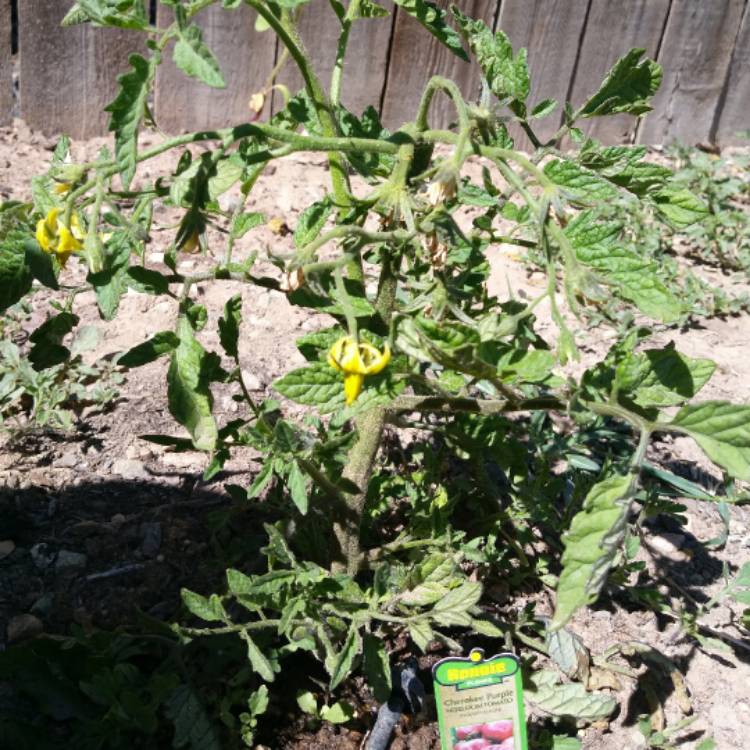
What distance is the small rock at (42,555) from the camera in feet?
6.33

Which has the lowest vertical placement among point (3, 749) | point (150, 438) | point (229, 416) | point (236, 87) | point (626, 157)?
point (3, 749)

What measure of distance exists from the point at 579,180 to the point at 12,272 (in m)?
0.75

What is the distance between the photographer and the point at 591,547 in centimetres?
101

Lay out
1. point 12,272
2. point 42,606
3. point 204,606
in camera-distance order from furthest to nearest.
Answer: point 42,606, point 204,606, point 12,272

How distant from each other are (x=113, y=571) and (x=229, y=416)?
0.52 m

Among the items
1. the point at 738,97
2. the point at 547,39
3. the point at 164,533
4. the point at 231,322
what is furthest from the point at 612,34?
the point at 231,322

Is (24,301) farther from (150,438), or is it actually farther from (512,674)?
(512,674)

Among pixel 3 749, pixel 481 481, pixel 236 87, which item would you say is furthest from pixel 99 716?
pixel 236 87

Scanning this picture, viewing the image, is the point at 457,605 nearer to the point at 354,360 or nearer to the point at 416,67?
the point at 354,360

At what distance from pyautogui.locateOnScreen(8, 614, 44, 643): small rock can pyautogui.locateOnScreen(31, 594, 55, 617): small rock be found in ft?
0.10

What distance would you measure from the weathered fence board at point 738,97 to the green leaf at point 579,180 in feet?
11.3

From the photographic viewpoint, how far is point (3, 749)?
1511mm

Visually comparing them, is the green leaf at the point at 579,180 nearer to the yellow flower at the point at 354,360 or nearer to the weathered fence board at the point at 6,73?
the yellow flower at the point at 354,360

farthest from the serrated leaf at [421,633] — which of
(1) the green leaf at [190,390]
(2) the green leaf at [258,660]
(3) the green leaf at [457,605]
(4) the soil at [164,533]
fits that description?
(1) the green leaf at [190,390]
